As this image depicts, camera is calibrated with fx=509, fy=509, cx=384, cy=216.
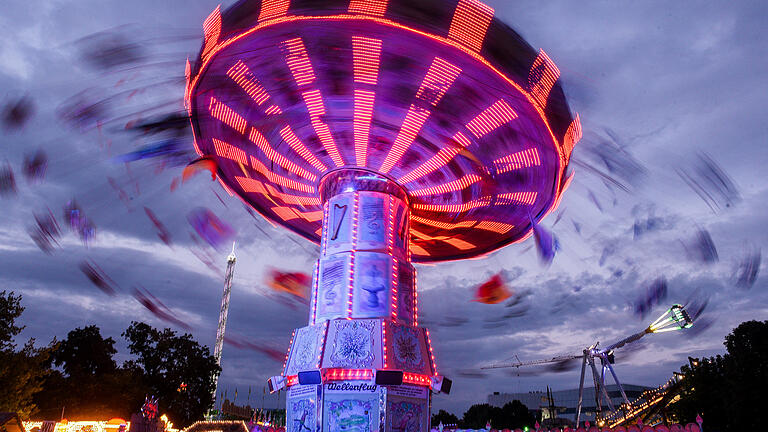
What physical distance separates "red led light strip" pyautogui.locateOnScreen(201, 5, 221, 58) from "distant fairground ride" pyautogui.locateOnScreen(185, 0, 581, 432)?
4 centimetres

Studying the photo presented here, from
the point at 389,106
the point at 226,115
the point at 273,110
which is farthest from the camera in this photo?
the point at 226,115

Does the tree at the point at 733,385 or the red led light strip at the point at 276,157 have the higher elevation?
the red led light strip at the point at 276,157

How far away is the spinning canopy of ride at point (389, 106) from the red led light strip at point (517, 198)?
0.05m

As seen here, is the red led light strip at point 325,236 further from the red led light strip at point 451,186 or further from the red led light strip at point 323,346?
the red led light strip at point 451,186

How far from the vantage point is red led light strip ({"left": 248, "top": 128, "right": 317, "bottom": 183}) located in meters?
19.4

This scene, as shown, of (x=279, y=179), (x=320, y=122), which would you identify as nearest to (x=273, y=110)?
(x=320, y=122)

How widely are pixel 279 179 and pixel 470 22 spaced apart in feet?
37.5

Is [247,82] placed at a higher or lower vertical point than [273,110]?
higher

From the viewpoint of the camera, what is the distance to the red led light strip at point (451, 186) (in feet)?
68.4

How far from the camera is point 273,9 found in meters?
13.9

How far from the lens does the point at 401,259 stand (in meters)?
19.8

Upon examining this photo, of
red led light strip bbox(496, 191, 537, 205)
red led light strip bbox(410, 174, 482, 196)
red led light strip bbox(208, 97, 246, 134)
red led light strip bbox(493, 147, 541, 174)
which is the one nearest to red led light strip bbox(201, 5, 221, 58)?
red led light strip bbox(208, 97, 246, 134)

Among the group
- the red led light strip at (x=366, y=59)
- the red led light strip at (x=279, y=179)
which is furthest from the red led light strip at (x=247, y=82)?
the red led light strip at (x=279, y=179)

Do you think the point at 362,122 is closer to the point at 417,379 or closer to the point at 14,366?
the point at 417,379
